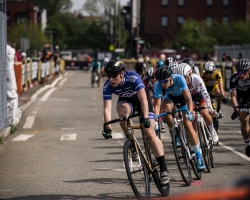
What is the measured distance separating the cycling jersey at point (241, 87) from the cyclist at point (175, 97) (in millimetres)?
2029

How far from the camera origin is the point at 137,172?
Answer: 809cm

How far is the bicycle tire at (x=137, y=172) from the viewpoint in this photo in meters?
7.87

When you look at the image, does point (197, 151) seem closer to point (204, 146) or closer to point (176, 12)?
point (204, 146)

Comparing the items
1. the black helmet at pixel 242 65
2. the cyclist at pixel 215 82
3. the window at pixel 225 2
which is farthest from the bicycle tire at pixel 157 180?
the window at pixel 225 2

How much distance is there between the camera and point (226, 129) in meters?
19.3

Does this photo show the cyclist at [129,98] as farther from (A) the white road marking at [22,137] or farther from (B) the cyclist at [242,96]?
(A) the white road marking at [22,137]

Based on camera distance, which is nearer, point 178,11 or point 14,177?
point 14,177

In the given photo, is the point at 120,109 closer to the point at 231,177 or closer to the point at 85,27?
the point at 231,177

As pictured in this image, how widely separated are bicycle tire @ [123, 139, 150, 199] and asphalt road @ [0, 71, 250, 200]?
27.2 inches

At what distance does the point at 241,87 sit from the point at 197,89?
1158mm

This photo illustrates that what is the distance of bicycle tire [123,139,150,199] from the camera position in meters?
7.87

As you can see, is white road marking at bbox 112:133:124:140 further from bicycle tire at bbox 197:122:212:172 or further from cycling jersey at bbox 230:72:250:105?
bicycle tire at bbox 197:122:212:172

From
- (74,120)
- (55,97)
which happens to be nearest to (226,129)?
(74,120)

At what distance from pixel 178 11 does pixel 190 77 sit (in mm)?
98123
